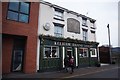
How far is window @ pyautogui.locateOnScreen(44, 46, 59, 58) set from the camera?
1748 centimetres

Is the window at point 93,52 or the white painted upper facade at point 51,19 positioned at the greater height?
the white painted upper facade at point 51,19

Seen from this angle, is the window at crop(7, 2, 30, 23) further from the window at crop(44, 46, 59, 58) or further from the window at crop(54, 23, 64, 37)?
the window at crop(54, 23, 64, 37)

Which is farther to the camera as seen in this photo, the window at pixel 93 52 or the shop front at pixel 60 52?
the window at pixel 93 52

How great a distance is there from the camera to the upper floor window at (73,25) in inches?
830

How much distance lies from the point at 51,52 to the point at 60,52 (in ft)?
3.97

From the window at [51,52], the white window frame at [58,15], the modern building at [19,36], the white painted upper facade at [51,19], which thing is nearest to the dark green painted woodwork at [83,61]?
the white painted upper facade at [51,19]

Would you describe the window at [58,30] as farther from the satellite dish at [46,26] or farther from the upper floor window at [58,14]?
the satellite dish at [46,26]

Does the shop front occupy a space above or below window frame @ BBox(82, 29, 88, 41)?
below

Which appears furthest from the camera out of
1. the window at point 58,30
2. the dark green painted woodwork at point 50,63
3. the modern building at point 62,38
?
the window at point 58,30

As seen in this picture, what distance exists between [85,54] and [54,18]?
24.3 ft

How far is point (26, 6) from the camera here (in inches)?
636

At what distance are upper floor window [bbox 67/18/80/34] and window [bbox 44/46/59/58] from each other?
11.9 ft

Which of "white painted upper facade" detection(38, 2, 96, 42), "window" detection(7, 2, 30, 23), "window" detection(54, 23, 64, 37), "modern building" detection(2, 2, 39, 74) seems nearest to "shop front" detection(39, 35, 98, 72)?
"white painted upper facade" detection(38, 2, 96, 42)

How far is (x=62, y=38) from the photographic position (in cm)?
1900
